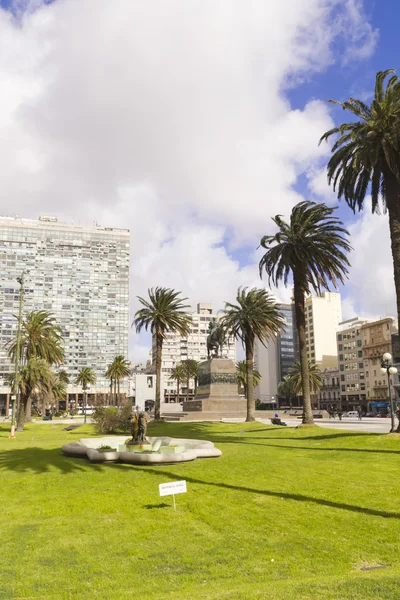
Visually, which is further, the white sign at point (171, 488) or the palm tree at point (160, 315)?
the palm tree at point (160, 315)

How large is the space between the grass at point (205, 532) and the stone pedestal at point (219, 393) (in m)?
43.3

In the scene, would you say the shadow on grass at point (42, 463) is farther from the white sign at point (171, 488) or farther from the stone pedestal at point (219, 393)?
the stone pedestal at point (219, 393)

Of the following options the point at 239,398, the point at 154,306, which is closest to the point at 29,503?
the point at 154,306

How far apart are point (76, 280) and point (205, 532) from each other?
15291 cm

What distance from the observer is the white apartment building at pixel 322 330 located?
16975 centimetres

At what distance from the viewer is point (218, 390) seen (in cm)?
6125

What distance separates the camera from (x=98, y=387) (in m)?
154

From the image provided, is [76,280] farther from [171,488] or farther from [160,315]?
[171,488]

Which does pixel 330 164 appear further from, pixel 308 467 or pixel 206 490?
pixel 206 490

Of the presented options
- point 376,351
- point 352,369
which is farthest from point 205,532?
point 352,369

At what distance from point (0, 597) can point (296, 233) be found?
108 ft

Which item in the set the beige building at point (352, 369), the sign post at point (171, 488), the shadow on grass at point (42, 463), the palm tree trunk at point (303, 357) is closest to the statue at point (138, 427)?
the shadow on grass at point (42, 463)

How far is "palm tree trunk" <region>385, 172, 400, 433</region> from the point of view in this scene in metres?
25.0

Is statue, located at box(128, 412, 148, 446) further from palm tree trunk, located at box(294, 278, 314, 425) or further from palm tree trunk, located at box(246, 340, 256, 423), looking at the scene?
palm tree trunk, located at box(246, 340, 256, 423)
